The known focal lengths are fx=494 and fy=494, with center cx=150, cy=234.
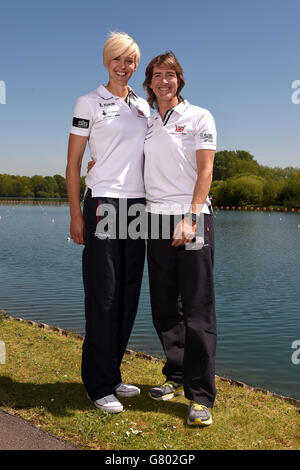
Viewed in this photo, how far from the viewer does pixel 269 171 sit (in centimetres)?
14012

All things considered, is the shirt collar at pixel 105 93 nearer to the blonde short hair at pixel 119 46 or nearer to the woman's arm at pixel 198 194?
the blonde short hair at pixel 119 46

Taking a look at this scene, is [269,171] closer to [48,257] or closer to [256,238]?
[256,238]

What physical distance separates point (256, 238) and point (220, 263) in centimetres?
1927

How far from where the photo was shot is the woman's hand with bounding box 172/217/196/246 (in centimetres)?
409

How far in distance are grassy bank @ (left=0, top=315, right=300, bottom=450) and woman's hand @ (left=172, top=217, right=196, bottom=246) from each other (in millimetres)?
1556

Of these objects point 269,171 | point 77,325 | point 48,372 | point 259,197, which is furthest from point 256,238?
point 269,171

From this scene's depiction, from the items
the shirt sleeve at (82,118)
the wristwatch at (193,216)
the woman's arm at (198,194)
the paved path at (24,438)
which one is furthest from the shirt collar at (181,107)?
the paved path at (24,438)

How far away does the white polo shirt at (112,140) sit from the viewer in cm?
424

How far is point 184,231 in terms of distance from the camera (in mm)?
4090
